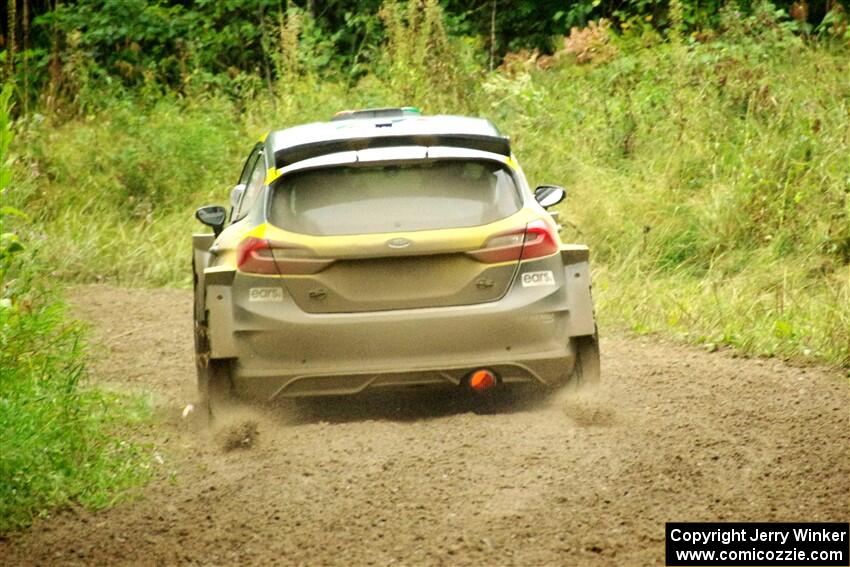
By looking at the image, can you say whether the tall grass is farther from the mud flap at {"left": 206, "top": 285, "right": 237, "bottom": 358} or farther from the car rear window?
the mud flap at {"left": 206, "top": 285, "right": 237, "bottom": 358}

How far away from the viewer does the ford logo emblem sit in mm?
7811

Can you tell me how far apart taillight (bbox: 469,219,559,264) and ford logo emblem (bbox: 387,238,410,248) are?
32 cm

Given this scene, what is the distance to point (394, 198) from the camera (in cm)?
803

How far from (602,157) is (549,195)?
21.4 ft

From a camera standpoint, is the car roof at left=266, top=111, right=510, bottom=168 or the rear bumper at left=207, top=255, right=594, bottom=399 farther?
the car roof at left=266, top=111, right=510, bottom=168

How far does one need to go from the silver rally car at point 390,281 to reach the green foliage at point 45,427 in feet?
2.21

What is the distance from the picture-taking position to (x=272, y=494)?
6.88 meters

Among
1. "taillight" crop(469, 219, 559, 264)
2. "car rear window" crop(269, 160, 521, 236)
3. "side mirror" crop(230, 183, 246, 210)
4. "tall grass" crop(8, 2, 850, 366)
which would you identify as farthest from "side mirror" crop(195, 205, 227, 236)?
"tall grass" crop(8, 2, 850, 366)

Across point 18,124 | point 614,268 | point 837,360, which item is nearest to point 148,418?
point 837,360

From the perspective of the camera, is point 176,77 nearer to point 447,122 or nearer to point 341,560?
point 447,122

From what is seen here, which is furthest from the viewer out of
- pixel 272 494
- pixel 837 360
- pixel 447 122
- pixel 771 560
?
pixel 837 360

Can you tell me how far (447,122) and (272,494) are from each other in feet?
8.68

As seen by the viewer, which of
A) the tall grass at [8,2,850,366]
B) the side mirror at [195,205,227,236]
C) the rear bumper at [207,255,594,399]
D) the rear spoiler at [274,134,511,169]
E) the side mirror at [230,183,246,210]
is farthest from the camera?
the tall grass at [8,2,850,366]

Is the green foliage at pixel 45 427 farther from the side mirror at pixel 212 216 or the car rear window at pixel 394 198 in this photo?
the car rear window at pixel 394 198
